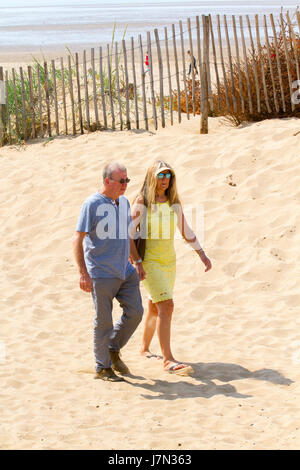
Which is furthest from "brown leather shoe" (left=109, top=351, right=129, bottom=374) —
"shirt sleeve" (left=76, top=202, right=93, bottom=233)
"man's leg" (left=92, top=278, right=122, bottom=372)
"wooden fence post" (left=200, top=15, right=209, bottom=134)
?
"wooden fence post" (left=200, top=15, right=209, bottom=134)

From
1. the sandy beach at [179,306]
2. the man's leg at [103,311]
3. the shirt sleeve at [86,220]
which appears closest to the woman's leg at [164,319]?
the sandy beach at [179,306]

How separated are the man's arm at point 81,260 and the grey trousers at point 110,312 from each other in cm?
5

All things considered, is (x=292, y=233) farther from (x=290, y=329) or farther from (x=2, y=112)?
(x=2, y=112)

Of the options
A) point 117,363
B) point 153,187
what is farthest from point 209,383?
point 153,187

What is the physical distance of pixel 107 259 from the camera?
5109 millimetres

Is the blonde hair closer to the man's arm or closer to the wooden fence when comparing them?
the man's arm

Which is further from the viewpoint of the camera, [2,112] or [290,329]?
[2,112]

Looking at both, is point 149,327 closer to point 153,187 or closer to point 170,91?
point 153,187

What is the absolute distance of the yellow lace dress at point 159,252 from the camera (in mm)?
5414

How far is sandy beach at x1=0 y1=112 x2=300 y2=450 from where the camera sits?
4645 mm

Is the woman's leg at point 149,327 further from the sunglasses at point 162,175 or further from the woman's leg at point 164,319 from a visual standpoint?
the sunglasses at point 162,175

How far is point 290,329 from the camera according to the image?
6.25m
